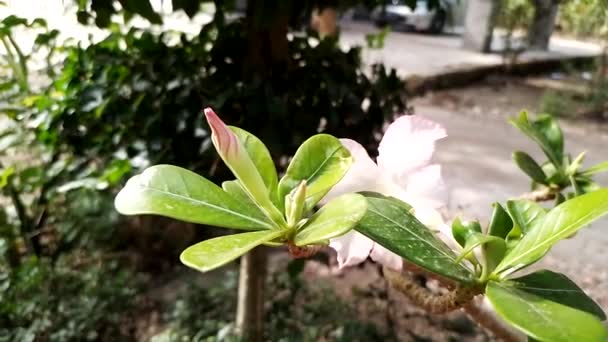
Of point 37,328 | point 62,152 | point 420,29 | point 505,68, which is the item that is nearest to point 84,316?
point 37,328

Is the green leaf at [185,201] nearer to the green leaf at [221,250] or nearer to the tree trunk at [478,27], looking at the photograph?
the green leaf at [221,250]

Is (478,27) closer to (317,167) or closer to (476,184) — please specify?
(476,184)

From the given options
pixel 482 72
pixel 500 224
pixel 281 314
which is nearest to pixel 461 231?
pixel 500 224

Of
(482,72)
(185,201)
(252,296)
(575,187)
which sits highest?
(185,201)

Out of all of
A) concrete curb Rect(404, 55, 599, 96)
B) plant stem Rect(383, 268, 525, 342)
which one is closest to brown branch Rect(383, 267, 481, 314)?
plant stem Rect(383, 268, 525, 342)

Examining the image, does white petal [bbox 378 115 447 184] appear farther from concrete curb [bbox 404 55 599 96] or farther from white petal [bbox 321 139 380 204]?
concrete curb [bbox 404 55 599 96]
